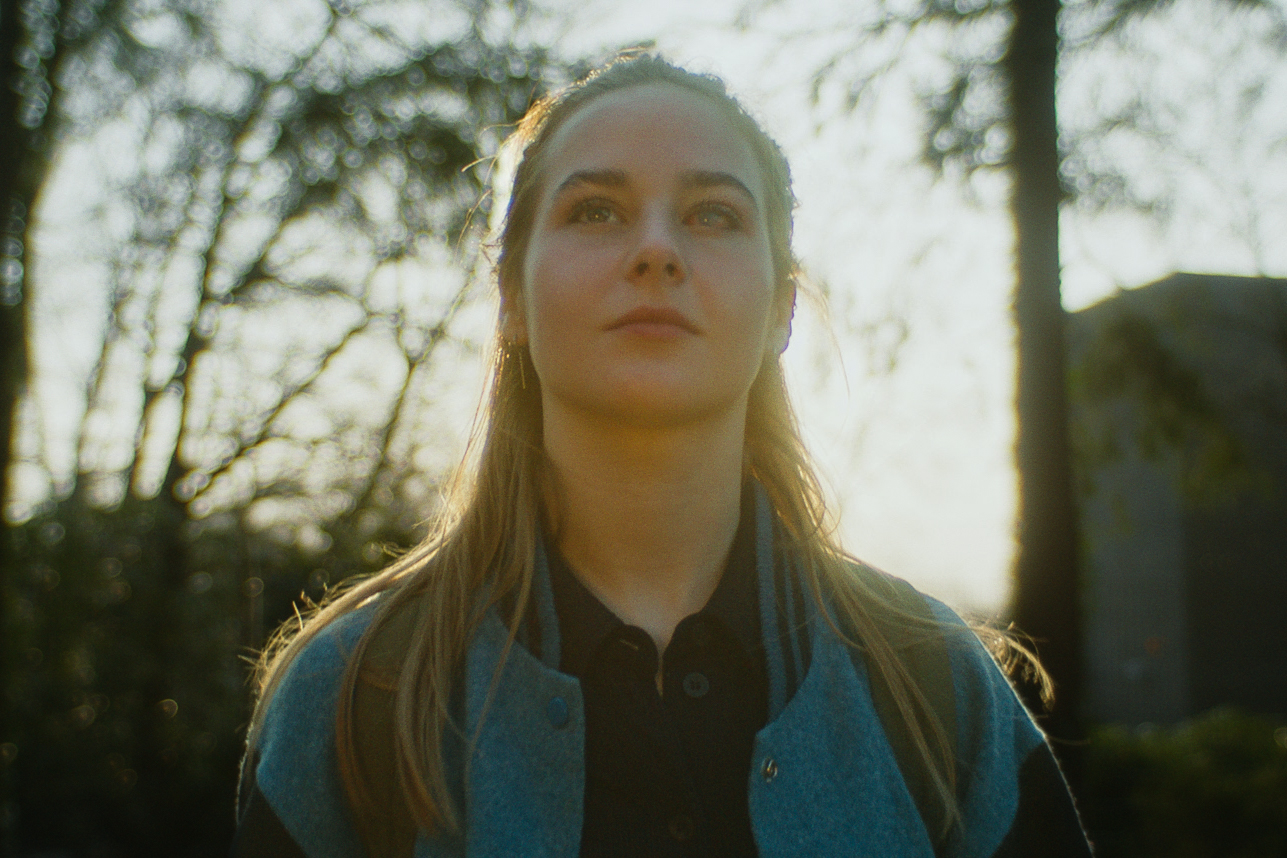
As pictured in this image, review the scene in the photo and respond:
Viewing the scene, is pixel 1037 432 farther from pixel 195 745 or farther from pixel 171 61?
pixel 171 61

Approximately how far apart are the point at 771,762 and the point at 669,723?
167 mm

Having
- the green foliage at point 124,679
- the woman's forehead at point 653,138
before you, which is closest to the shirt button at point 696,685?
the woman's forehead at point 653,138

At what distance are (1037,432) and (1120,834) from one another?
4073 mm

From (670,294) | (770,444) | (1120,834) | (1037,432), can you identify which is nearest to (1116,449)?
(1037,432)

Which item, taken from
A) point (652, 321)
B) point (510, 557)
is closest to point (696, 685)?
point (510, 557)

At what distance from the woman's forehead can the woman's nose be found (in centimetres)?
16

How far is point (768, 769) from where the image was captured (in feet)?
4.51

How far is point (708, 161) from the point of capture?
1.62 m

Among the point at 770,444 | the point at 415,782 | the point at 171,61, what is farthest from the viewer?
the point at 171,61

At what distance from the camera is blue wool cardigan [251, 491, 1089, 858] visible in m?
1.35

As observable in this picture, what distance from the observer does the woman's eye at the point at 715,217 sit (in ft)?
5.34

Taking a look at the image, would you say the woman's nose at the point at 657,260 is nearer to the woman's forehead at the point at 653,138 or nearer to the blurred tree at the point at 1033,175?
the woman's forehead at the point at 653,138

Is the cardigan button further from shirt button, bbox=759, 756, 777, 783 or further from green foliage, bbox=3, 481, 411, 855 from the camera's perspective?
green foliage, bbox=3, 481, 411, 855

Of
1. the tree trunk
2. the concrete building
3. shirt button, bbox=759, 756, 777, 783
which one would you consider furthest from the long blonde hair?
the concrete building
